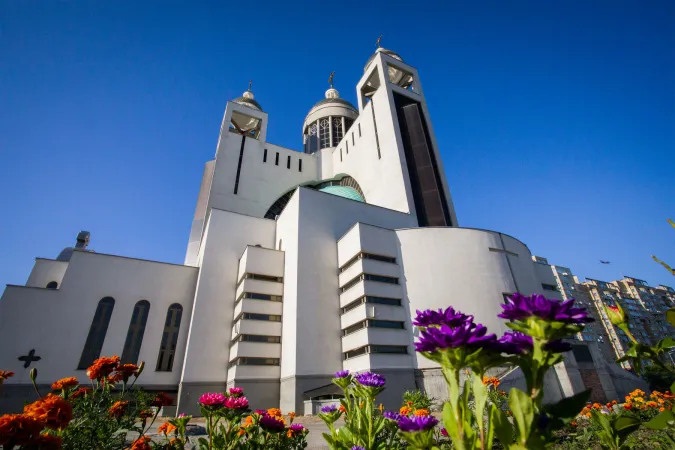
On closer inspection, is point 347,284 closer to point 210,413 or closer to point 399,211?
point 399,211

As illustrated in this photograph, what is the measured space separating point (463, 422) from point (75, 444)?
3.97m

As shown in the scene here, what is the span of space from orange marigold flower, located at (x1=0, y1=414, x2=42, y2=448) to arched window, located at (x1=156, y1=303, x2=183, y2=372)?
1810 centimetres

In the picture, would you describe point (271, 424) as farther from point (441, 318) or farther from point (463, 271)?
point (463, 271)

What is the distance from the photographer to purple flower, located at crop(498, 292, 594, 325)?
121 cm

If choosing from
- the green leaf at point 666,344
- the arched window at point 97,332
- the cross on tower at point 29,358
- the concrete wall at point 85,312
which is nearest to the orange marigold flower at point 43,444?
the green leaf at point 666,344

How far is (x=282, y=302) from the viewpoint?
60.0ft

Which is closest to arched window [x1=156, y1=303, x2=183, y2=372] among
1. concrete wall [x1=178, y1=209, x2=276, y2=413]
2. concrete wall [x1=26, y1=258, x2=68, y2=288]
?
concrete wall [x1=178, y1=209, x2=276, y2=413]

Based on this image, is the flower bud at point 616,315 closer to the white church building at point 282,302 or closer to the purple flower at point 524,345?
the purple flower at point 524,345

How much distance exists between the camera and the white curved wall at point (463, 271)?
16.1 metres

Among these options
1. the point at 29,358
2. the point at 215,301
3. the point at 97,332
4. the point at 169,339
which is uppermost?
the point at 215,301

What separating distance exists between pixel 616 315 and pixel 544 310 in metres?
1.19

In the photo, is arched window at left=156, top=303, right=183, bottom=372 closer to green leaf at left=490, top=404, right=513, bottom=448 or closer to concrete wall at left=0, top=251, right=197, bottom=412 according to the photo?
concrete wall at left=0, top=251, right=197, bottom=412

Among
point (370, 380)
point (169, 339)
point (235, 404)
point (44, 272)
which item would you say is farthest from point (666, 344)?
point (44, 272)

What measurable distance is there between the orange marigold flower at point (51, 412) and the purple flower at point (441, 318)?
244 cm
